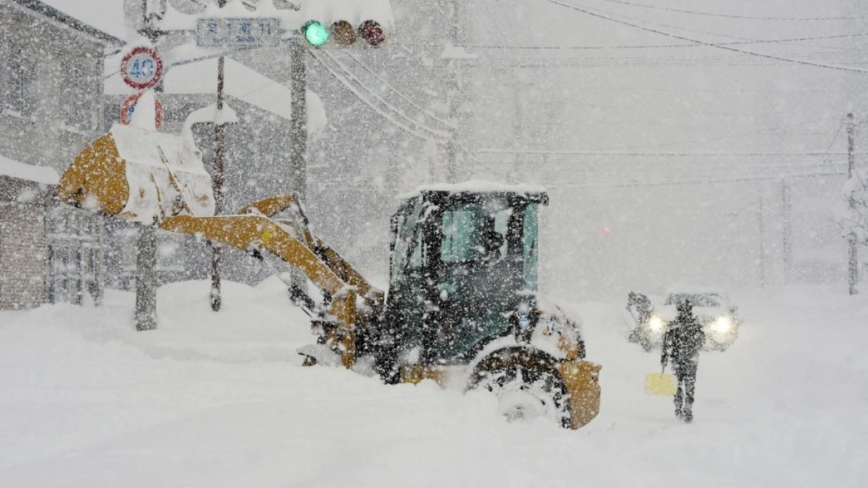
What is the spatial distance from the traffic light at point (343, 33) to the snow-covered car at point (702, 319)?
8324 mm

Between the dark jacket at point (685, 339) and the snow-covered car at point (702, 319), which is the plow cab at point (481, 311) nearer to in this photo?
the dark jacket at point (685, 339)

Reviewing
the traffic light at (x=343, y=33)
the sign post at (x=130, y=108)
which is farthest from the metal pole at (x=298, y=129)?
the traffic light at (x=343, y=33)

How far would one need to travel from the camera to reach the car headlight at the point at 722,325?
16078 mm

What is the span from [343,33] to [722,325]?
10.5 meters

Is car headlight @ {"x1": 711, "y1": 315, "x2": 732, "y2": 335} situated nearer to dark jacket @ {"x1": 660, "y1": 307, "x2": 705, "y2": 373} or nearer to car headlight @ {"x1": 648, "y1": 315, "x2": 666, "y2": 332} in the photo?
car headlight @ {"x1": 648, "y1": 315, "x2": 666, "y2": 332}

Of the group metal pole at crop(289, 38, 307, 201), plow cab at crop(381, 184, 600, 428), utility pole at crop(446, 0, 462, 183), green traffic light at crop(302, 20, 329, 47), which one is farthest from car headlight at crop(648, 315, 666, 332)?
green traffic light at crop(302, 20, 329, 47)

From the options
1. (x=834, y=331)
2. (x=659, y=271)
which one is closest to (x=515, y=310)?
(x=834, y=331)

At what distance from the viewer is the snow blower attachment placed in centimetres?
720

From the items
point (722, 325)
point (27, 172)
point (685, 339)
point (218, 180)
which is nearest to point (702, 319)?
point (722, 325)

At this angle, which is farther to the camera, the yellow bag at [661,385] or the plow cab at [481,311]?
the yellow bag at [661,385]

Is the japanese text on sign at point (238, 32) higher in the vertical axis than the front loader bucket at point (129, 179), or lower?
higher

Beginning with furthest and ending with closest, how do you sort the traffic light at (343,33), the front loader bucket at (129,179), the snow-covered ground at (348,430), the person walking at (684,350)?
the traffic light at (343,33) → the person walking at (684,350) → the front loader bucket at (129,179) → the snow-covered ground at (348,430)

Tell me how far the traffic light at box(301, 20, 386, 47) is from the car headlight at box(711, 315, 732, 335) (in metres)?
9.95

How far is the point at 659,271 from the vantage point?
2926 inches
